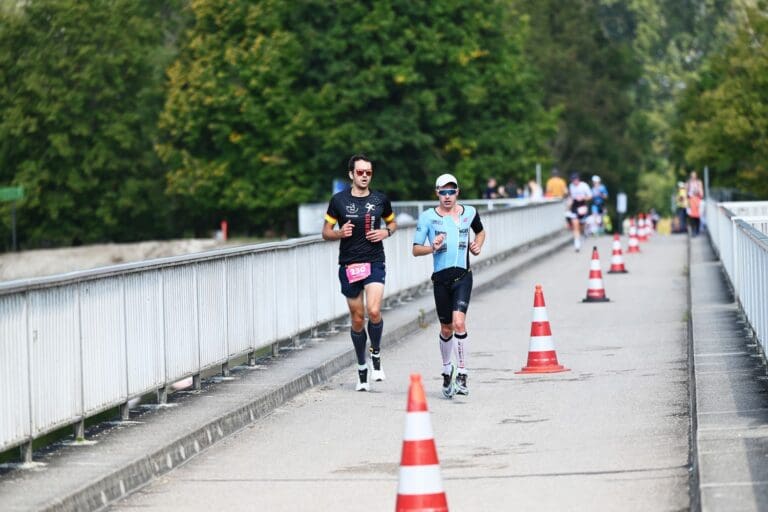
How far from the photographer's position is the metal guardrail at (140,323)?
10.2 m

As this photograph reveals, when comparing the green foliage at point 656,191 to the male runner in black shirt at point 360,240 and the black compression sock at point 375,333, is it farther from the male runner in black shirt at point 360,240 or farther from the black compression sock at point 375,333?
the male runner in black shirt at point 360,240

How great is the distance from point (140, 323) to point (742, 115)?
49.4 meters

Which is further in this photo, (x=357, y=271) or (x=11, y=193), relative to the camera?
(x=11, y=193)

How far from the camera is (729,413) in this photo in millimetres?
11281

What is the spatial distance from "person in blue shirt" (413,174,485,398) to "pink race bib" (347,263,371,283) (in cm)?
78

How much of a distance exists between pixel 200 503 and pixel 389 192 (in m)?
57.7

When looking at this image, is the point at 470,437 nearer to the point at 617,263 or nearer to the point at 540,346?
the point at 540,346

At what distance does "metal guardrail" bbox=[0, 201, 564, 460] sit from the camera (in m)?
10.2

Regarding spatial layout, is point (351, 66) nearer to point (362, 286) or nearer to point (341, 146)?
point (341, 146)

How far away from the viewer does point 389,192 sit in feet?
221

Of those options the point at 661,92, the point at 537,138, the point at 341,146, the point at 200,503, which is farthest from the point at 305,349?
the point at 661,92

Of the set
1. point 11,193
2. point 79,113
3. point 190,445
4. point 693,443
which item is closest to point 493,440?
point 693,443

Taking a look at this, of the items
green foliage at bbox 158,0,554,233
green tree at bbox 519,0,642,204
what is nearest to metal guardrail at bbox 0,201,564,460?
green foliage at bbox 158,0,554,233

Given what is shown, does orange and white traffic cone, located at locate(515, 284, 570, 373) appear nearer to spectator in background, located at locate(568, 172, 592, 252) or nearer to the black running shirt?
the black running shirt
